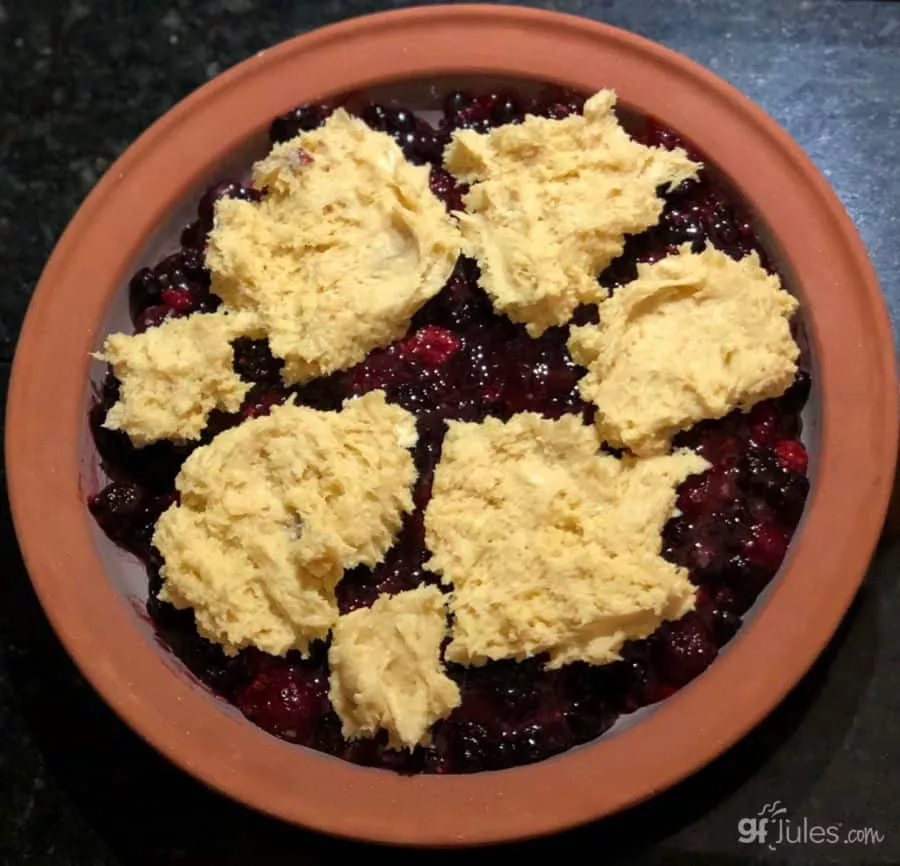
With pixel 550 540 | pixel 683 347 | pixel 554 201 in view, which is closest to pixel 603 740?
pixel 550 540

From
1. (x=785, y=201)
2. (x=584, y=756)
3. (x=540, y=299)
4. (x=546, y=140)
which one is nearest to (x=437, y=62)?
(x=546, y=140)

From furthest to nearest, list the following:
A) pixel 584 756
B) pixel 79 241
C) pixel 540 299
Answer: pixel 79 241 < pixel 540 299 < pixel 584 756

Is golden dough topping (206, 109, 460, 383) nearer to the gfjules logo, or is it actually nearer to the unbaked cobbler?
the unbaked cobbler

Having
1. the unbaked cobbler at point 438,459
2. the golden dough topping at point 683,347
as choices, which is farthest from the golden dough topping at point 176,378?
the golden dough topping at point 683,347

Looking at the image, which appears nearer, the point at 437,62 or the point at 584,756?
the point at 584,756

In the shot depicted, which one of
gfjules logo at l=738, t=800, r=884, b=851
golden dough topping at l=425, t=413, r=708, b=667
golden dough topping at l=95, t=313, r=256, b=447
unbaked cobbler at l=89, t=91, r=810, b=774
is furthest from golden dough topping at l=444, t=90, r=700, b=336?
gfjules logo at l=738, t=800, r=884, b=851

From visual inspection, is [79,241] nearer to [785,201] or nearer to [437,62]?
[437,62]

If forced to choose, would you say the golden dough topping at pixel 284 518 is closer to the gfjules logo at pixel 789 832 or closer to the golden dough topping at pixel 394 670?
the golden dough topping at pixel 394 670
